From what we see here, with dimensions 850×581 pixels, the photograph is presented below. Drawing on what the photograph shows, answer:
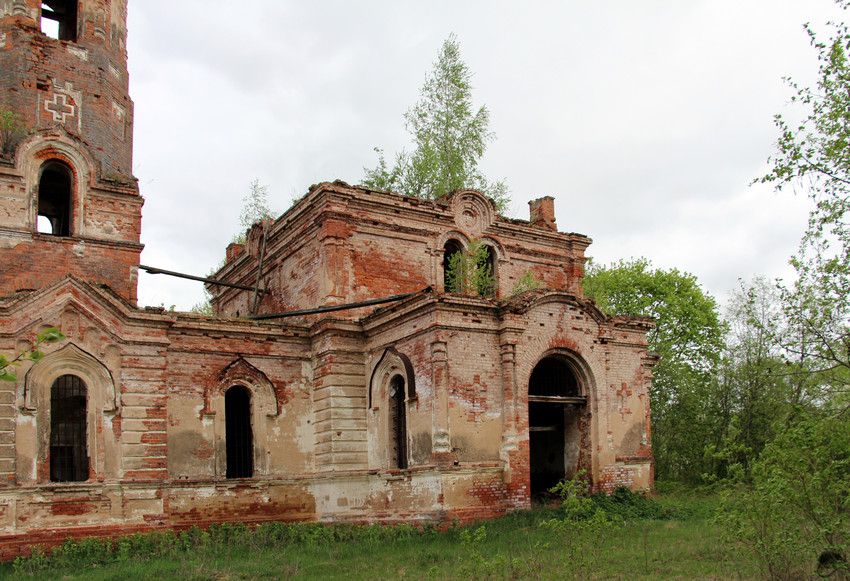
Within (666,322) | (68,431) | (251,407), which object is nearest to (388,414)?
(251,407)

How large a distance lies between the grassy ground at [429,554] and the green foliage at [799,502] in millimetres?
949

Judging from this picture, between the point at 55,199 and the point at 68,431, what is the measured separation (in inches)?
216

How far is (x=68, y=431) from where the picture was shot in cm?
1669

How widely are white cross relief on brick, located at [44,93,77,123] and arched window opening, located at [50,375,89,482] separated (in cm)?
559

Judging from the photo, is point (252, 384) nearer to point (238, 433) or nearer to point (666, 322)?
point (238, 433)

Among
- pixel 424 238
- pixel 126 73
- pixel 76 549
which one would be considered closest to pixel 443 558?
pixel 76 549

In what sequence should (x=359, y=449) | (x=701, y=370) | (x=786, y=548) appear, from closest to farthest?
1. (x=786, y=548)
2. (x=359, y=449)
3. (x=701, y=370)

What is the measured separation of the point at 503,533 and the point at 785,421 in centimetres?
605

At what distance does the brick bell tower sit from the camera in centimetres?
1720

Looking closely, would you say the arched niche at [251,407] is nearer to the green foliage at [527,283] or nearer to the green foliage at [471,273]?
the green foliage at [471,273]

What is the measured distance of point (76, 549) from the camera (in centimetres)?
1538

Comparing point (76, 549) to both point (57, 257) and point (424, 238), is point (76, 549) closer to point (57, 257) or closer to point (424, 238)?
point (57, 257)

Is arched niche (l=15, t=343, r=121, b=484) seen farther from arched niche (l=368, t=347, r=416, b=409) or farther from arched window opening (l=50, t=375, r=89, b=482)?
arched niche (l=368, t=347, r=416, b=409)

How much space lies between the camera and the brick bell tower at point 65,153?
17.2 meters
